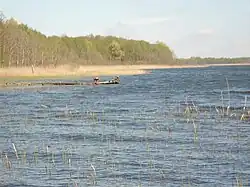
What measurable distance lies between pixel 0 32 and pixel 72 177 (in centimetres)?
7783

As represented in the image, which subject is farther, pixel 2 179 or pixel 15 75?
pixel 15 75

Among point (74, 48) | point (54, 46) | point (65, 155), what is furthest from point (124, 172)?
point (74, 48)

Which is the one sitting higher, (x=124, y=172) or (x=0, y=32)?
(x=0, y=32)

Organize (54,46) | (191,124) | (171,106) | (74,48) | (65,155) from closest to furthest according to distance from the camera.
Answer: (65,155) → (191,124) → (171,106) → (54,46) → (74,48)

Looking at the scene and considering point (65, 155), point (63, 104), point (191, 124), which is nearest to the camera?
point (65, 155)

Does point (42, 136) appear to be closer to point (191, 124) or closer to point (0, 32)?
point (191, 124)

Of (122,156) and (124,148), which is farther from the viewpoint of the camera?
(124,148)

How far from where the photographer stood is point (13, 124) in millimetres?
26031

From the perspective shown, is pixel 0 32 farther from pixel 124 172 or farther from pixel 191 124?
pixel 124 172

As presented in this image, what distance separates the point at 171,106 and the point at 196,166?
62.7 feet

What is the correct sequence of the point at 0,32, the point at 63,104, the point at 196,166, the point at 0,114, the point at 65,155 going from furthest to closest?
the point at 0,32
the point at 63,104
the point at 0,114
the point at 65,155
the point at 196,166

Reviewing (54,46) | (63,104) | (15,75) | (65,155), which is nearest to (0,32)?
(15,75)

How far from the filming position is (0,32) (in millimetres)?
89062

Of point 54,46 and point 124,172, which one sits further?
point 54,46
